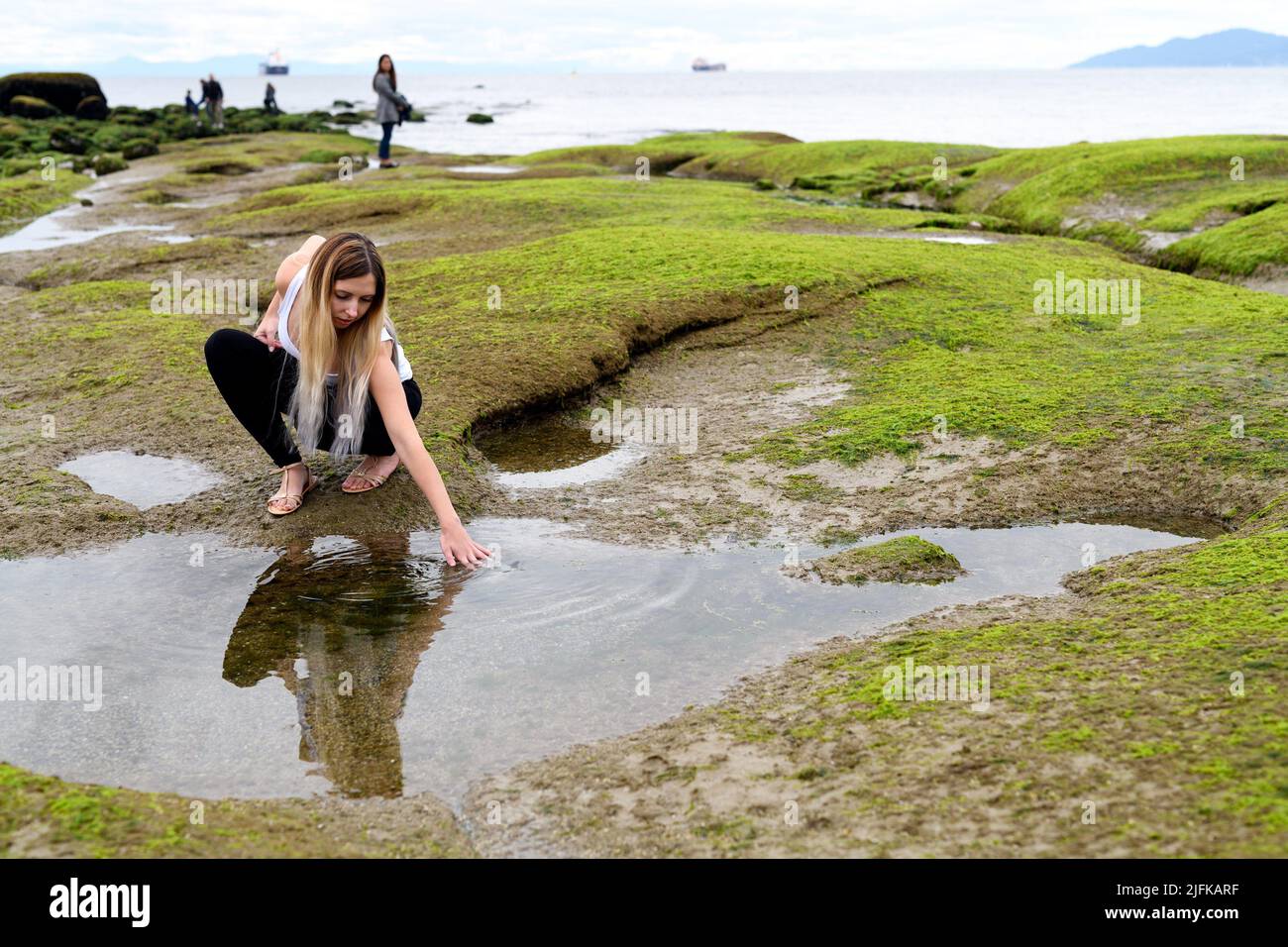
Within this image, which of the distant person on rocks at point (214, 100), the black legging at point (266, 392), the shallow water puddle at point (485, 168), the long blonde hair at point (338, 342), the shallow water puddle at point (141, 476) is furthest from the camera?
the distant person on rocks at point (214, 100)

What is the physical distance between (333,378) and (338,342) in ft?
1.16

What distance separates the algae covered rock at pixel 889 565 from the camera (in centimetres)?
646

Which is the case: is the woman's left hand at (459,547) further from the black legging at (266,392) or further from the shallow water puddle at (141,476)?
the shallow water puddle at (141,476)

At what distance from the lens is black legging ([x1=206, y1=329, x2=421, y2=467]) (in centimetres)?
714

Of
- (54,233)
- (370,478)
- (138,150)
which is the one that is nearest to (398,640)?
(370,478)

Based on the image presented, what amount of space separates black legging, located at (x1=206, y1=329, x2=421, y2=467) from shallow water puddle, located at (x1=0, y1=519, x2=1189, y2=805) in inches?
28.9

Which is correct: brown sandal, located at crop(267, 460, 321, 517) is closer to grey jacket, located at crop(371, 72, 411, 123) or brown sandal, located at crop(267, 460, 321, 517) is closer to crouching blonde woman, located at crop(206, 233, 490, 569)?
crouching blonde woman, located at crop(206, 233, 490, 569)

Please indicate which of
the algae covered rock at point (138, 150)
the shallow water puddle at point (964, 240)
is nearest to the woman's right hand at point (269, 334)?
the shallow water puddle at point (964, 240)

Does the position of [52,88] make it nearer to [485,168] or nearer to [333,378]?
[485,168]

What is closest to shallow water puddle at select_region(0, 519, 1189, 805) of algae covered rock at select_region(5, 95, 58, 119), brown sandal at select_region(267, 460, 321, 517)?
brown sandal at select_region(267, 460, 321, 517)

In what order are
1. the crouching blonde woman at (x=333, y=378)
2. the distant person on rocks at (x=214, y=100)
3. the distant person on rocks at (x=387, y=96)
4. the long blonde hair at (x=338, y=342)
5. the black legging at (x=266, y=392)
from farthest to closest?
the distant person on rocks at (x=214, y=100) → the distant person on rocks at (x=387, y=96) → the black legging at (x=266, y=392) → the crouching blonde woman at (x=333, y=378) → the long blonde hair at (x=338, y=342)

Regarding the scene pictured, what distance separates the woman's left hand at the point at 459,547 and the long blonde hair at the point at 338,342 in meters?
1.04

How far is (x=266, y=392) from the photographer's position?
7305 millimetres
